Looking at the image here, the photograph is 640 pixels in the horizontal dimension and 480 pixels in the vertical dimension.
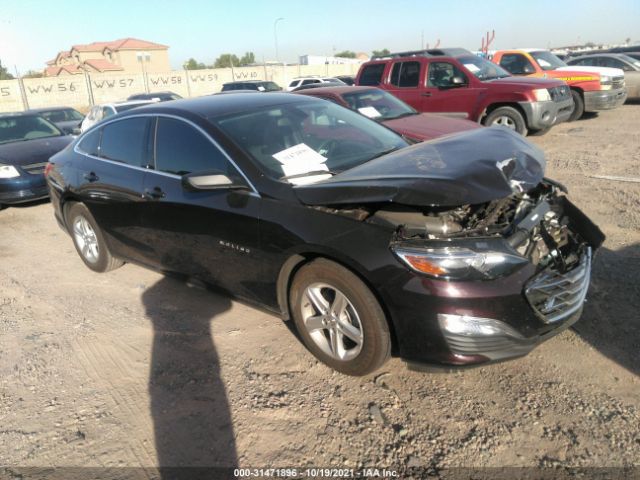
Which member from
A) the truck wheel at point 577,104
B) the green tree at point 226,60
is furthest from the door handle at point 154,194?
the green tree at point 226,60

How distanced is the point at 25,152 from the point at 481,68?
29.1 feet

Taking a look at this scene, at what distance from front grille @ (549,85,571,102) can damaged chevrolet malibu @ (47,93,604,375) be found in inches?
286

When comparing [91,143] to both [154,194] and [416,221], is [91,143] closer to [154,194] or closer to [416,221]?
[154,194]

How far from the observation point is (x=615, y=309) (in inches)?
140

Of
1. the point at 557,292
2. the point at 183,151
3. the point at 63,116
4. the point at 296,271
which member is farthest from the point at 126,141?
the point at 63,116

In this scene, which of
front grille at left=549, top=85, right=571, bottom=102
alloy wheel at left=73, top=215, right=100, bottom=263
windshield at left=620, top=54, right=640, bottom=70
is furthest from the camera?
windshield at left=620, top=54, right=640, bottom=70

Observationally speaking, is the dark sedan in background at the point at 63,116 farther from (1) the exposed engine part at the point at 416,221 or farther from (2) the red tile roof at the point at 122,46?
(2) the red tile roof at the point at 122,46

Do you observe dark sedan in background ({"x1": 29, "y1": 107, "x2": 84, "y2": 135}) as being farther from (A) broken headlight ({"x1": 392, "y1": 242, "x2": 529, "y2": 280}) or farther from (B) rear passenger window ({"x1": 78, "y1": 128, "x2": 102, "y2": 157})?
(A) broken headlight ({"x1": 392, "y1": 242, "x2": 529, "y2": 280})

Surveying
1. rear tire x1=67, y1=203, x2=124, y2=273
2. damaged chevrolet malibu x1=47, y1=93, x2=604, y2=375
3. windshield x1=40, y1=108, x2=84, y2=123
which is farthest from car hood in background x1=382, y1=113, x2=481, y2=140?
windshield x1=40, y1=108, x2=84, y2=123

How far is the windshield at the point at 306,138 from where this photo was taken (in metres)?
3.36

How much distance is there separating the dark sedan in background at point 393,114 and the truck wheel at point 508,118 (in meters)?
2.58

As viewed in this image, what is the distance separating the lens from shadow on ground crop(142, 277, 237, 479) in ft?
8.36

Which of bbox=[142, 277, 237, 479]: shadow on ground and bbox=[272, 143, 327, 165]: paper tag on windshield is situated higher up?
bbox=[272, 143, 327, 165]: paper tag on windshield

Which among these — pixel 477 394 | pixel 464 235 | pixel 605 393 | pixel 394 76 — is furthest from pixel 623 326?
pixel 394 76
